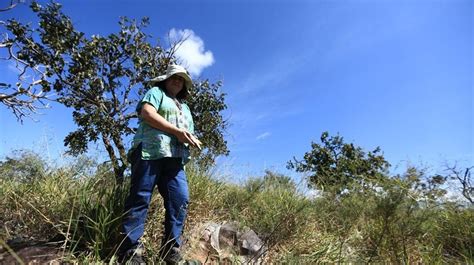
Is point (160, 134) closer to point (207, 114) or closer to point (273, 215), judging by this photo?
point (273, 215)

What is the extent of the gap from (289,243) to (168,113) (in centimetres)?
207

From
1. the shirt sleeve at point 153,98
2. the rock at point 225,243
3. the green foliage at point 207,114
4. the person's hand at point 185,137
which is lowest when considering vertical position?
the rock at point 225,243

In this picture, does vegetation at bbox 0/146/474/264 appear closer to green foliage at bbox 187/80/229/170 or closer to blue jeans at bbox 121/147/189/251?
blue jeans at bbox 121/147/189/251

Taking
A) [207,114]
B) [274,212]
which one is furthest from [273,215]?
[207,114]

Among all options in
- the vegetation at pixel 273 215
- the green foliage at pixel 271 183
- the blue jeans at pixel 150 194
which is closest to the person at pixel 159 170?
the blue jeans at pixel 150 194

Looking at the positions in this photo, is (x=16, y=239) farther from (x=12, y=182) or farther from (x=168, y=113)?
(x=168, y=113)

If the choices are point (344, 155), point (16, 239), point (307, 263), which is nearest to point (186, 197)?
point (307, 263)

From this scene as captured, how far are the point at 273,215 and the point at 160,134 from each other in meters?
2.02

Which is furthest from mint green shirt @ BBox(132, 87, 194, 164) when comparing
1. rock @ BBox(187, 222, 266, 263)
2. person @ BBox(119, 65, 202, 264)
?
rock @ BBox(187, 222, 266, 263)

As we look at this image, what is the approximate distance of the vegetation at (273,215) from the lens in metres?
3.10

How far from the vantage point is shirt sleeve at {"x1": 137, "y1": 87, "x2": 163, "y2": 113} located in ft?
10.1

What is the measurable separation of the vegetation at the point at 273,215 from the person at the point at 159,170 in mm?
220

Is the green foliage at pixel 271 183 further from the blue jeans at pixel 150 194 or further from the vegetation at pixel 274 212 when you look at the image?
the blue jeans at pixel 150 194

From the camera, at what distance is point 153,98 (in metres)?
3.11
